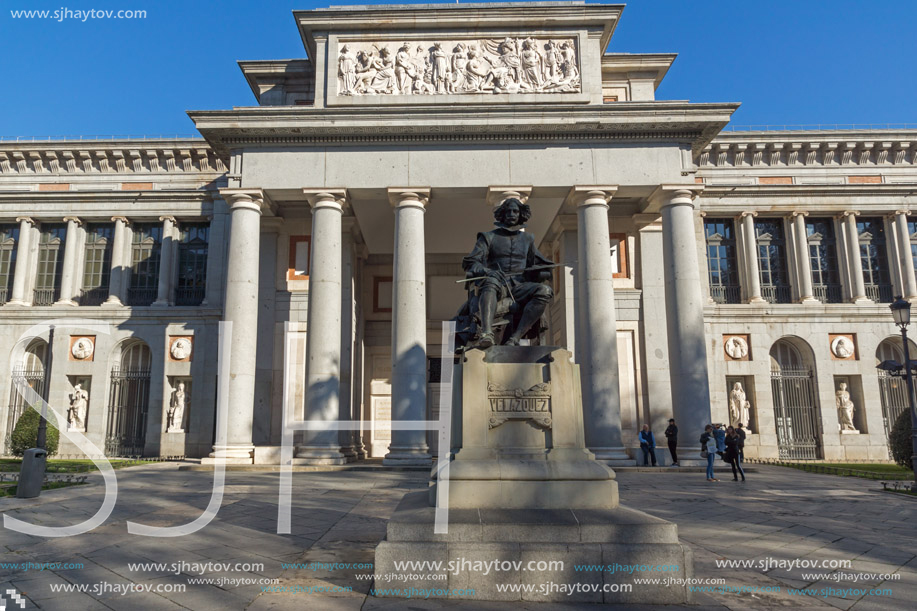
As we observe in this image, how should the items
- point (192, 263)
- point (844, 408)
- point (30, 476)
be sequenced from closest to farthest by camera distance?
point (30, 476) < point (844, 408) < point (192, 263)

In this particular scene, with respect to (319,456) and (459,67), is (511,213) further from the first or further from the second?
(459,67)

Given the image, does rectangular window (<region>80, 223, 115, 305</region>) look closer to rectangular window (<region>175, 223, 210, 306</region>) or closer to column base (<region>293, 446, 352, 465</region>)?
rectangular window (<region>175, 223, 210, 306</region>)

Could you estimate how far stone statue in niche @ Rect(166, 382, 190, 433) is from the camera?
86.5ft

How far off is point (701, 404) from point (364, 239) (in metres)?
16.0

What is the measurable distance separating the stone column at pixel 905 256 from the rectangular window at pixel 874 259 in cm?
62

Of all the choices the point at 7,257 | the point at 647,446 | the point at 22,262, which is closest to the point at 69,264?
the point at 22,262

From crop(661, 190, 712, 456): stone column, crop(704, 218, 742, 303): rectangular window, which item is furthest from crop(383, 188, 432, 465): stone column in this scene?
crop(704, 218, 742, 303): rectangular window

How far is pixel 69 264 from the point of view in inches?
1120

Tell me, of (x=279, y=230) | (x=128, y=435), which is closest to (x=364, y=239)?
(x=279, y=230)

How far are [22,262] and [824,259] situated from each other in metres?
37.9

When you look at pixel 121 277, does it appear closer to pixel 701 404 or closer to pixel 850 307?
pixel 701 404

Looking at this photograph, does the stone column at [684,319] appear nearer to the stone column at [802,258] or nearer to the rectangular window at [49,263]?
the stone column at [802,258]

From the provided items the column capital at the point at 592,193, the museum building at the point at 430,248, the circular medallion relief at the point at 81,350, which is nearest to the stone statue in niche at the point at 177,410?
the museum building at the point at 430,248

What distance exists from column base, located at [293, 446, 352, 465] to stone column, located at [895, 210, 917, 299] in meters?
25.9
